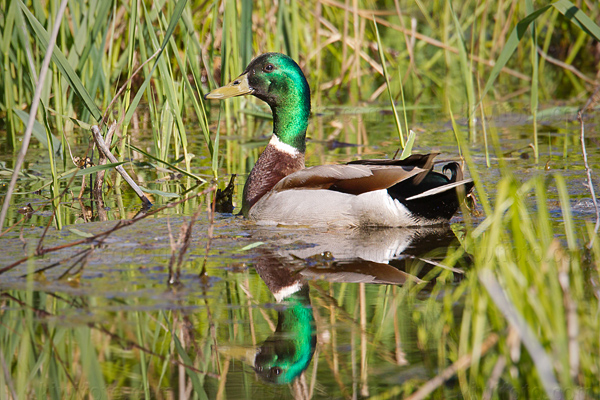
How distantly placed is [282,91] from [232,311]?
8.29 feet

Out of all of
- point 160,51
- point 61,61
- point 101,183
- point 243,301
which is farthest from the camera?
point 101,183

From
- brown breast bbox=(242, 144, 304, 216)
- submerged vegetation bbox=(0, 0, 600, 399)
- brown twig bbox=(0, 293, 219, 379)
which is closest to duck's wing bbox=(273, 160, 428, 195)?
brown breast bbox=(242, 144, 304, 216)

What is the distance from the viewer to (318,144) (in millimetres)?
7633

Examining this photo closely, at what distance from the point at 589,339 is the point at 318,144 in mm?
5326

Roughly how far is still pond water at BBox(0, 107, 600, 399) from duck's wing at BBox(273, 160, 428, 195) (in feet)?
0.93

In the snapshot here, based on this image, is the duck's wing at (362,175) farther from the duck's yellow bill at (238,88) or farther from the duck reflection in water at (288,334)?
the duck reflection in water at (288,334)

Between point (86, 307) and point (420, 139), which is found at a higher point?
point (420, 139)

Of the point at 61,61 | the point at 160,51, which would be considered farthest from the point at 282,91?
the point at 61,61

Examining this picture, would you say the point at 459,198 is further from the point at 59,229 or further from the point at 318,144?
the point at 318,144

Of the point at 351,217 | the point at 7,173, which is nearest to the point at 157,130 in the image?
the point at 7,173

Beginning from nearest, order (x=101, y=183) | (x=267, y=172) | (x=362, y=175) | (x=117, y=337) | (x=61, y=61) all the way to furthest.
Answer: (x=117, y=337) → (x=61, y=61) → (x=362, y=175) → (x=267, y=172) → (x=101, y=183)

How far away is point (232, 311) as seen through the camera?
10.9 ft

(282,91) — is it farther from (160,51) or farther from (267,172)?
(160,51)

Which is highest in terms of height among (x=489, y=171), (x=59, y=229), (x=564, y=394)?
(x=489, y=171)
